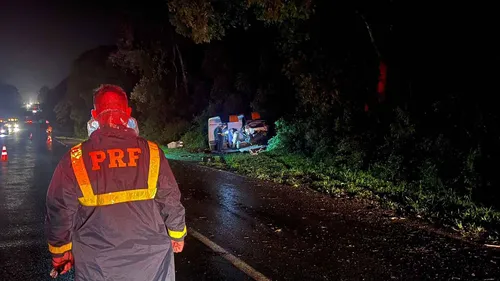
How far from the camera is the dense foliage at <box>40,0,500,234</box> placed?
32.8ft

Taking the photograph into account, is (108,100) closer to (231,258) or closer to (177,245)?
(177,245)

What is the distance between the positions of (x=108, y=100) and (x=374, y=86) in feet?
46.7

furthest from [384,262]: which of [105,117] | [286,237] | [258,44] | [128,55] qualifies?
[128,55]

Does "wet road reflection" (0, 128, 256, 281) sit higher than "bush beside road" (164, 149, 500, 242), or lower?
higher

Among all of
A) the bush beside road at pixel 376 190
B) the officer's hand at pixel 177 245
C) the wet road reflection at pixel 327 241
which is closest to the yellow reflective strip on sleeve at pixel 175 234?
the officer's hand at pixel 177 245

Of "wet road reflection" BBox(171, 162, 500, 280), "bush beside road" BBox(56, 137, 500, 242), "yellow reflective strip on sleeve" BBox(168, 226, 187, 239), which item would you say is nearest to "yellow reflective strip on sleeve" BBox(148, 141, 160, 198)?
"yellow reflective strip on sleeve" BBox(168, 226, 187, 239)

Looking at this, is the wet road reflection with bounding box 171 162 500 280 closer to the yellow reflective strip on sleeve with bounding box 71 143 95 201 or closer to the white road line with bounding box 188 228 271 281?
the white road line with bounding box 188 228 271 281

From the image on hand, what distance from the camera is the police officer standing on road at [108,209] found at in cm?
258

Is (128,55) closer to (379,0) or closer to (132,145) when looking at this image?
(379,0)

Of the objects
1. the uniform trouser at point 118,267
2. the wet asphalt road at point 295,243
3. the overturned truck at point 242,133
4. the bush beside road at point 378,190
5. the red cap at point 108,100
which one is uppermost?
the red cap at point 108,100

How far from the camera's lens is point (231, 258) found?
18.8ft

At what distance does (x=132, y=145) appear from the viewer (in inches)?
108

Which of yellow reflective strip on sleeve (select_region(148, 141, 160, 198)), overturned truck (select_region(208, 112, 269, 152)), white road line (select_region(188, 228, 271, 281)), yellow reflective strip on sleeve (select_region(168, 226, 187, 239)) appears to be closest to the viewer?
yellow reflective strip on sleeve (select_region(148, 141, 160, 198))

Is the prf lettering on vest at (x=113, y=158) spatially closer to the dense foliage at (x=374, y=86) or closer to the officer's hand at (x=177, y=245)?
the officer's hand at (x=177, y=245)
